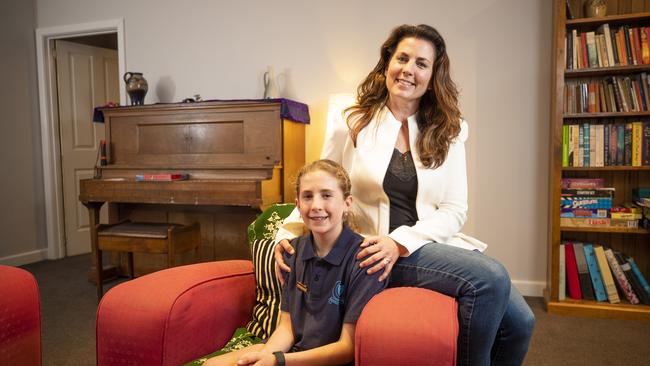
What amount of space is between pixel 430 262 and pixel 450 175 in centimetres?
32

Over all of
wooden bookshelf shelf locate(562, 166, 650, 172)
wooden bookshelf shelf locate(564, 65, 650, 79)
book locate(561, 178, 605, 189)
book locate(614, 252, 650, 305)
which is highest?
wooden bookshelf shelf locate(564, 65, 650, 79)

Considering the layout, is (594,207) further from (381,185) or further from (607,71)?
(381,185)

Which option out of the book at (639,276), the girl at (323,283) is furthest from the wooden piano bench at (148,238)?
the book at (639,276)

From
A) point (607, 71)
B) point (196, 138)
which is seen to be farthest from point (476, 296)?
point (196, 138)

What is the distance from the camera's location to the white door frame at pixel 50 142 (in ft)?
13.4

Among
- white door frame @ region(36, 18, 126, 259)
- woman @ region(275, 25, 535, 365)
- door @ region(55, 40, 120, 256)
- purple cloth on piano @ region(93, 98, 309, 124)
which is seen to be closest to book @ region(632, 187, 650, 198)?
woman @ region(275, 25, 535, 365)

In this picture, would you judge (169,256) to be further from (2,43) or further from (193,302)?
(2,43)

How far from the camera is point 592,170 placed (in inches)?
111

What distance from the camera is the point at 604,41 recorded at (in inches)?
104

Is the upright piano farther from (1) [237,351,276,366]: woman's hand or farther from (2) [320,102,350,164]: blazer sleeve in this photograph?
(1) [237,351,276,366]: woman's hand

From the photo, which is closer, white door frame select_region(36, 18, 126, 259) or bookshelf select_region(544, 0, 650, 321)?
bookshelf select_region(544, 0, 650, 321)

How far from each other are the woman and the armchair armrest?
24cm

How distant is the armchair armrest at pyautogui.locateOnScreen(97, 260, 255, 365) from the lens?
1145 millimetres

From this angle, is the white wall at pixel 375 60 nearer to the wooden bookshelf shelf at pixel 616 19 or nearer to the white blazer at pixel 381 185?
the wooden bookshelf shelf at pixel 616 19
